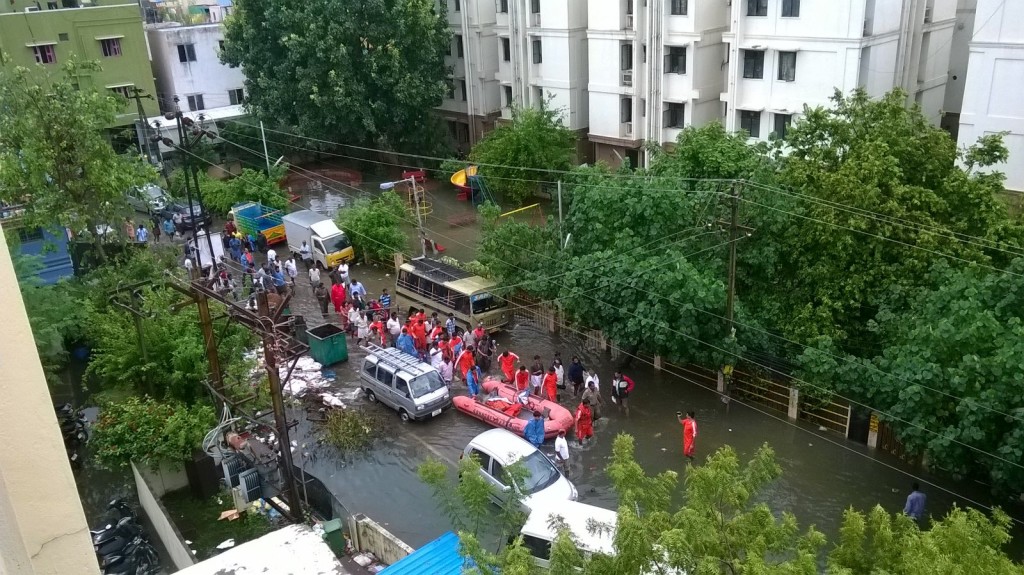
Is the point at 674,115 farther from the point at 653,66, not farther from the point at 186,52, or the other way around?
the point at 186,52

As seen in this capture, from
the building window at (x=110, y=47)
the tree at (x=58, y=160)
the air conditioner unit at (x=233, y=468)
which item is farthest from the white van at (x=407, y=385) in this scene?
the building window at (x=110, y=47)

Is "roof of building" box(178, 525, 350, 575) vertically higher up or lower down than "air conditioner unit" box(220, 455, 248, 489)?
higher up

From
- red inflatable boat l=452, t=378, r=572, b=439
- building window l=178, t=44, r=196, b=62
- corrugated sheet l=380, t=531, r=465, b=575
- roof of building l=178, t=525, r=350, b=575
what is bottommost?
red inflatable boat l=452, t=378, r=572, b=439

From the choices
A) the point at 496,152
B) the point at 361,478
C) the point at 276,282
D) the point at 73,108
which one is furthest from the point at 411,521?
the point at 496,152

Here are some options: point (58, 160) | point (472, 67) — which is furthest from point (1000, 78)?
point (58, 160)

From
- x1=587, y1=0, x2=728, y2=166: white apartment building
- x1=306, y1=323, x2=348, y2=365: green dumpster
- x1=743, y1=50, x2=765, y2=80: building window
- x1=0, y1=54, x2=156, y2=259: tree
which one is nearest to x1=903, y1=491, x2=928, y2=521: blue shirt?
x1=306, y1=323, x2=348, y2=365: green dumpster

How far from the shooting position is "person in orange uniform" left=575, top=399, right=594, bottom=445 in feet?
52.5

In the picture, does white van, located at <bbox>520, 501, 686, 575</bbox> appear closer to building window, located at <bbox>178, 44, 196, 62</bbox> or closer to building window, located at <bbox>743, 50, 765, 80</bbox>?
building window, located at <bbox>743, 50, 765, 80</bbox>

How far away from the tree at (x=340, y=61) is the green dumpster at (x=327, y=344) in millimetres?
14119

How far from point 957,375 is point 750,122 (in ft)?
50.8

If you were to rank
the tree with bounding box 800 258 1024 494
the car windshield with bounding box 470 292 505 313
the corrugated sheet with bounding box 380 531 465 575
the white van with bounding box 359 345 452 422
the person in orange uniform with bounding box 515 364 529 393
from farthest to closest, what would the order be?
the car windshield with bounding box 470 292 505 313
the person in orange uniform with bounding box 515 364 529 393
the white van with bounding box 359 345 452 422
the tree with bounding box 800 258 1024 494
the corrugated sheet with bounding box 380 531 465 575

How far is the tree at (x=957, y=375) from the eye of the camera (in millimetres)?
12344

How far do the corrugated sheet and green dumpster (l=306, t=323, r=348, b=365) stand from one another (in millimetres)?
9606

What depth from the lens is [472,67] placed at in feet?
115
